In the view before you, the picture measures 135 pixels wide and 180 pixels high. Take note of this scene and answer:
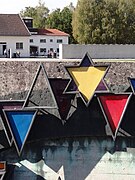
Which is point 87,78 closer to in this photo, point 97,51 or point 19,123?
point 19,123

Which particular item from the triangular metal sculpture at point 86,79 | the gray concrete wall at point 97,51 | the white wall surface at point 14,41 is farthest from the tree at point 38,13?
the triangular metal sculpture at point 86,79

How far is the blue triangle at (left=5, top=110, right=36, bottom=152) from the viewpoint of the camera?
40.1 feet

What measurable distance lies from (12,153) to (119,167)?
2679mm

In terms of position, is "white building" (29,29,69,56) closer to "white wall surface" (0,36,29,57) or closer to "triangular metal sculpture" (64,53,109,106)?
"white wall surface" (0,36,29,57)

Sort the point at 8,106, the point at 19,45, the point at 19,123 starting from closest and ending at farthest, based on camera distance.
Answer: the point at 19,123
the point at 8,106
the point at 19,45

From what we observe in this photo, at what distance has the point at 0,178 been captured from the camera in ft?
40.1

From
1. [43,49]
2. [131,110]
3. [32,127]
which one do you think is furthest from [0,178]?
[43,49]

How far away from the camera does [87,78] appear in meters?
12.3

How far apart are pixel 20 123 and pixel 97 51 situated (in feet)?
34.7

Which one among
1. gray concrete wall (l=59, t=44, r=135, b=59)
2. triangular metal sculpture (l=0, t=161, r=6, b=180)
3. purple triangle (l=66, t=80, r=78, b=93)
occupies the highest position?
purple triangle (l=66, t=80, r=78, b=93)

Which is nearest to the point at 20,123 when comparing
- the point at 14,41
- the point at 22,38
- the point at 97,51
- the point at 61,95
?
the point at 61,95

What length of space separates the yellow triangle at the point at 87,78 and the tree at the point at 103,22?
91.7 feet

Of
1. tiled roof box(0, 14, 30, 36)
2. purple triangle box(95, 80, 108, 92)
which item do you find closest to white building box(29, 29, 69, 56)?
tiled roof box(0, 14, 30, 36)

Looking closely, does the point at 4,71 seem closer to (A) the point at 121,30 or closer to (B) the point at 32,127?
(B) the point at 32,127
